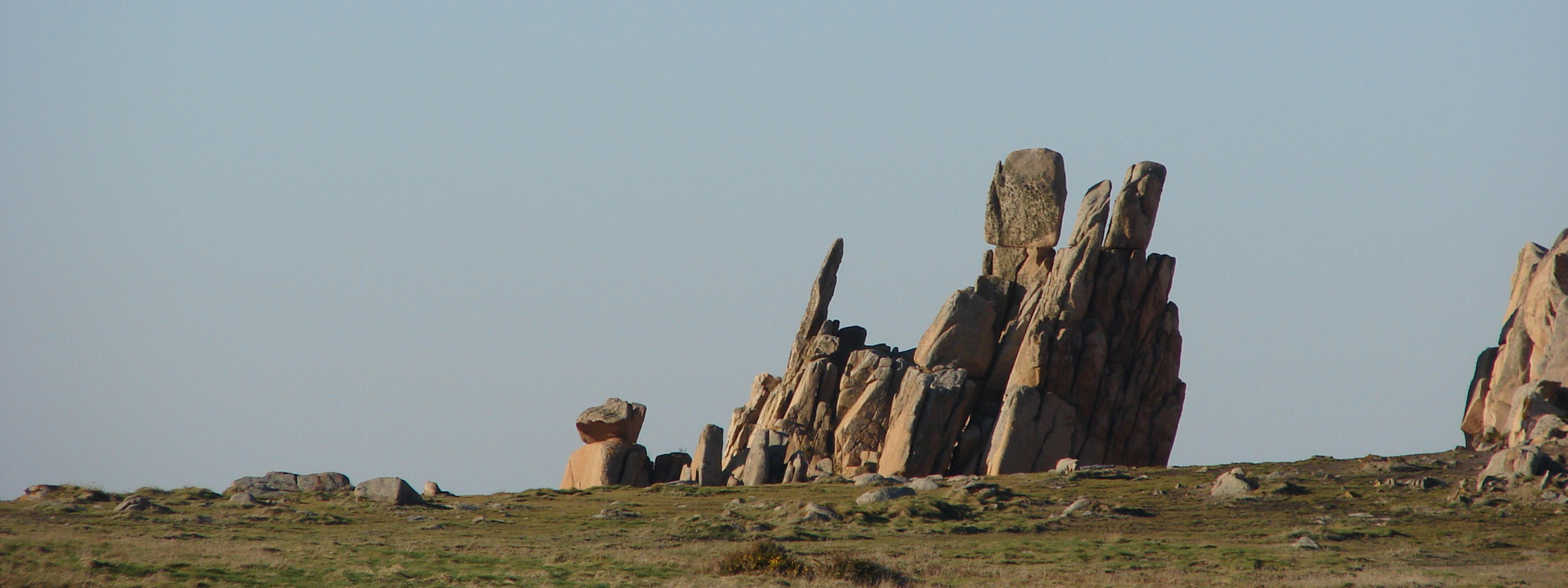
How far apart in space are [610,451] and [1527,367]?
142 ft

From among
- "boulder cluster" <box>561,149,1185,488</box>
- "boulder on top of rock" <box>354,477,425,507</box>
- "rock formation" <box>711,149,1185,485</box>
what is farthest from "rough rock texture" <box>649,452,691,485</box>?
"boulder on top of rock" <box>354,477,425,507</box>

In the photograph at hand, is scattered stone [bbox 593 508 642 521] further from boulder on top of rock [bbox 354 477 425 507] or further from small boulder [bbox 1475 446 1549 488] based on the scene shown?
small boulder [bbox 1475 446 1549 488]

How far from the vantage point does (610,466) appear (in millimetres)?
78688

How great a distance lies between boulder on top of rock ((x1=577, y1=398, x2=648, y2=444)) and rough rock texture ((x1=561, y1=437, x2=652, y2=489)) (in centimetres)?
38

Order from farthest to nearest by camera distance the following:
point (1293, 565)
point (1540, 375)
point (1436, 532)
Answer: point (1540, 375) < point (1436, 532) < point (1293, 565)

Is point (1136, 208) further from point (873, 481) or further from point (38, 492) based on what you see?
point (38, 492)

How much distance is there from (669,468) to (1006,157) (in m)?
25.5

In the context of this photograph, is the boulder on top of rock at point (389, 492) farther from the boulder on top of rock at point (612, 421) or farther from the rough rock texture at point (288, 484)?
the boulder on top of rock at point (612, 421)

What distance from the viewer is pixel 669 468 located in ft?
269

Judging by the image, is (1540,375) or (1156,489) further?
(1540,375)

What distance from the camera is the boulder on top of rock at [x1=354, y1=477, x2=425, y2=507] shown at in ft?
208

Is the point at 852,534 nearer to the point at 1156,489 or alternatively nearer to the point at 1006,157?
the point at 1156,489

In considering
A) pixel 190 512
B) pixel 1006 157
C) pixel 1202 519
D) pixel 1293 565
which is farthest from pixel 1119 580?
pixel 1006 157

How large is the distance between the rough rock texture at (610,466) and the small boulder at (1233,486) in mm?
29807
